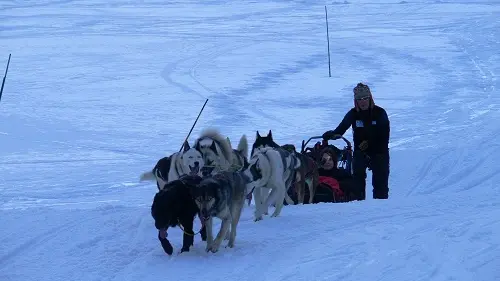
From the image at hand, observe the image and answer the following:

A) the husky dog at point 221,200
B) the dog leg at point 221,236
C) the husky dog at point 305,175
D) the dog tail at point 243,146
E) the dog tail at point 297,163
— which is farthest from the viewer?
the dog tail at point 243,146

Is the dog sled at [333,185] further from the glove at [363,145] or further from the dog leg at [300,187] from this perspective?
the dog leg at [300,187]

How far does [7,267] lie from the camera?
5.49 meters

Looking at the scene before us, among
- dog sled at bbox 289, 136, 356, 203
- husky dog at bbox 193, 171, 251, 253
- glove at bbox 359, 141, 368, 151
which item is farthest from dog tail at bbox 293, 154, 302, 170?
glove at bbox 359, 141, 368, 151

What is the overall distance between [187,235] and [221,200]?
14.2 inches

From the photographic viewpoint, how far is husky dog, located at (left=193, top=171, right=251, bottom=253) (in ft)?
16.7

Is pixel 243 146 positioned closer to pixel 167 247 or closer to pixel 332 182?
pixel 332 182

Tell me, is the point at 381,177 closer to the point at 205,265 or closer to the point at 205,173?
the point at 205,173

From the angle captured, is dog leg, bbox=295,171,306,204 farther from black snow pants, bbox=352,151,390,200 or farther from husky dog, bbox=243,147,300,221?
black snow pants, bbox=352,151,390,200

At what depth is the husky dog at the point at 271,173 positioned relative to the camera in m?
6.13

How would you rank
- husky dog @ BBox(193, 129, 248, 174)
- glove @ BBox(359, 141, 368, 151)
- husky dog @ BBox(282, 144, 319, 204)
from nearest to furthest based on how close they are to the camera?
husky dog @ BBox(193, 129, 248, 174) < husky dog @ BBox(282, 144, 319, 204) < glove @ BBox(359, 141, 368, 151)

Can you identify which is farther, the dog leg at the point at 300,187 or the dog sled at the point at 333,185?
the dog sled at the point at 333,185

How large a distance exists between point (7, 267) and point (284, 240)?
1.66m

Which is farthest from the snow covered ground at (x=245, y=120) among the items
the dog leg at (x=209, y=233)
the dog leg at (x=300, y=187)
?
the dog leg at (x=300, y=187)

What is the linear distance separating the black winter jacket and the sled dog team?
82 centimetres
